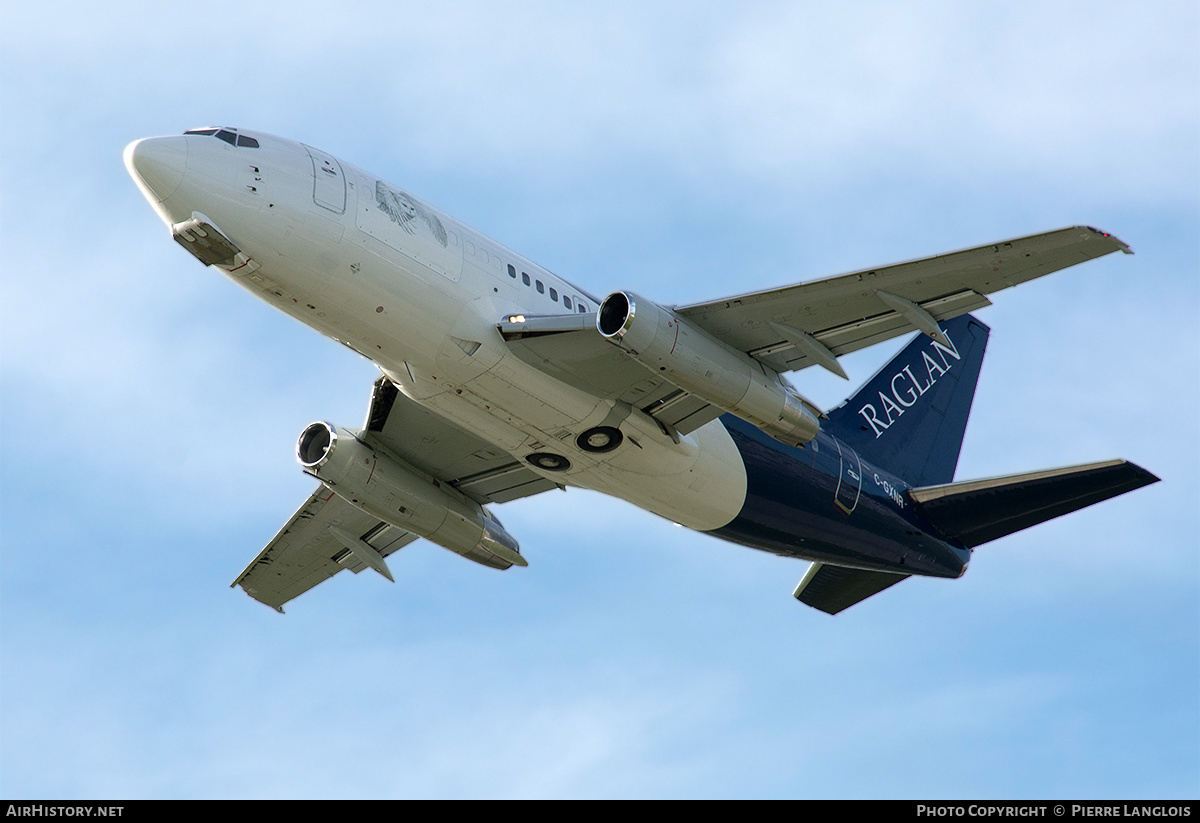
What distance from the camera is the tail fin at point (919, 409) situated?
35000 millimetres

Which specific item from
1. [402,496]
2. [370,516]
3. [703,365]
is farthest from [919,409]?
[370,516]

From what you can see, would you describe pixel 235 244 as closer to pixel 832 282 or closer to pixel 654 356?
pixel 654 356

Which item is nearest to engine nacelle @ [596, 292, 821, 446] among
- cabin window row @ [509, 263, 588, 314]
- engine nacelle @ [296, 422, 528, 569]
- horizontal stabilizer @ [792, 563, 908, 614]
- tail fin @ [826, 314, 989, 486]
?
cabin window row @ [509, 263, 588, 314]

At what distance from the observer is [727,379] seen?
1031 inches

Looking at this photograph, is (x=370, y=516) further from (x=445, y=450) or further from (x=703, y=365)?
(x=703, y=365)

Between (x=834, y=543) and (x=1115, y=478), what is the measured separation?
6.72 m

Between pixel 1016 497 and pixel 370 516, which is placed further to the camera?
pixel 370 516

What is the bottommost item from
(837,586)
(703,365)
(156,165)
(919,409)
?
(703,365)

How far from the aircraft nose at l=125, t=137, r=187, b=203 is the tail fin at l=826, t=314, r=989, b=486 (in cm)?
1793

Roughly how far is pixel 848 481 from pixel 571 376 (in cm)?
873

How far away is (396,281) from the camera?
25.7 metres

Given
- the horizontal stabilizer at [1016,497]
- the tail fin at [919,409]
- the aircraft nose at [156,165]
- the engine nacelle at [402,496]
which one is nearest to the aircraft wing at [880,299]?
the horizontal stabilizer at [1016,497]

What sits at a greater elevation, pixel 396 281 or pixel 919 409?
pixel 919 409
